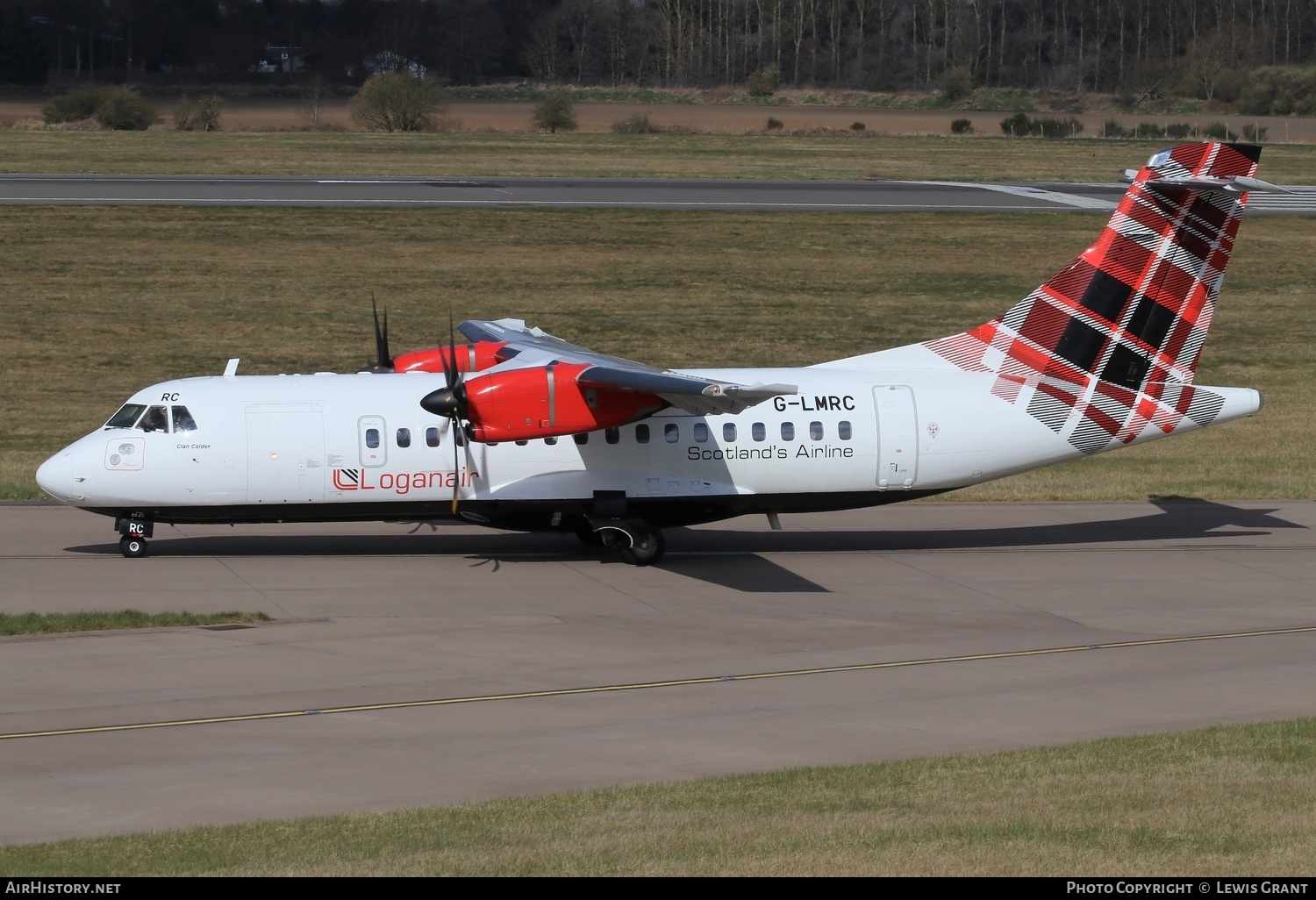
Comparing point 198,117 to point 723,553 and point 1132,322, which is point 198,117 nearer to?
point 723,553

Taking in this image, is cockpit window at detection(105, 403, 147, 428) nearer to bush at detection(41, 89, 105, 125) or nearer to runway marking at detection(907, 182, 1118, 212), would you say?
runway marking at detection(907, 182, 1118, 212)

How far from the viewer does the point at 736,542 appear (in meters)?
25.6

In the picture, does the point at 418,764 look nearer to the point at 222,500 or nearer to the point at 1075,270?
the point at 222,500

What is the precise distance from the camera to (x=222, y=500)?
75.0ft

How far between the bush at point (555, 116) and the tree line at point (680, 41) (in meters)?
32.6

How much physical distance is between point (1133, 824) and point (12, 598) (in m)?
15.0

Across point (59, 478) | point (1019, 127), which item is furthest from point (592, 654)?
point (1019, 127)

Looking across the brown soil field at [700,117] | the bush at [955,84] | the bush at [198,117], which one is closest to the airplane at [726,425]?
the bush at [198,117]

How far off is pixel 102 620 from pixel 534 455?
22.0 ft

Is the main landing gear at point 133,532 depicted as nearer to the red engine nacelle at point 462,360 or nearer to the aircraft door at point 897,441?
the red engine nacelle at point 462,360

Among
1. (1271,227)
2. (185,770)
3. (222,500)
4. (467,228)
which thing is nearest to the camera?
(185,770)

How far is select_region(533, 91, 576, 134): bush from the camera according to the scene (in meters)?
83.5

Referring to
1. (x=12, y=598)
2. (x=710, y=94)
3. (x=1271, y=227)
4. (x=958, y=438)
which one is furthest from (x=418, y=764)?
(x=710, y=94)

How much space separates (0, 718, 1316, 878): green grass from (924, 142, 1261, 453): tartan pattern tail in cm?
1093
